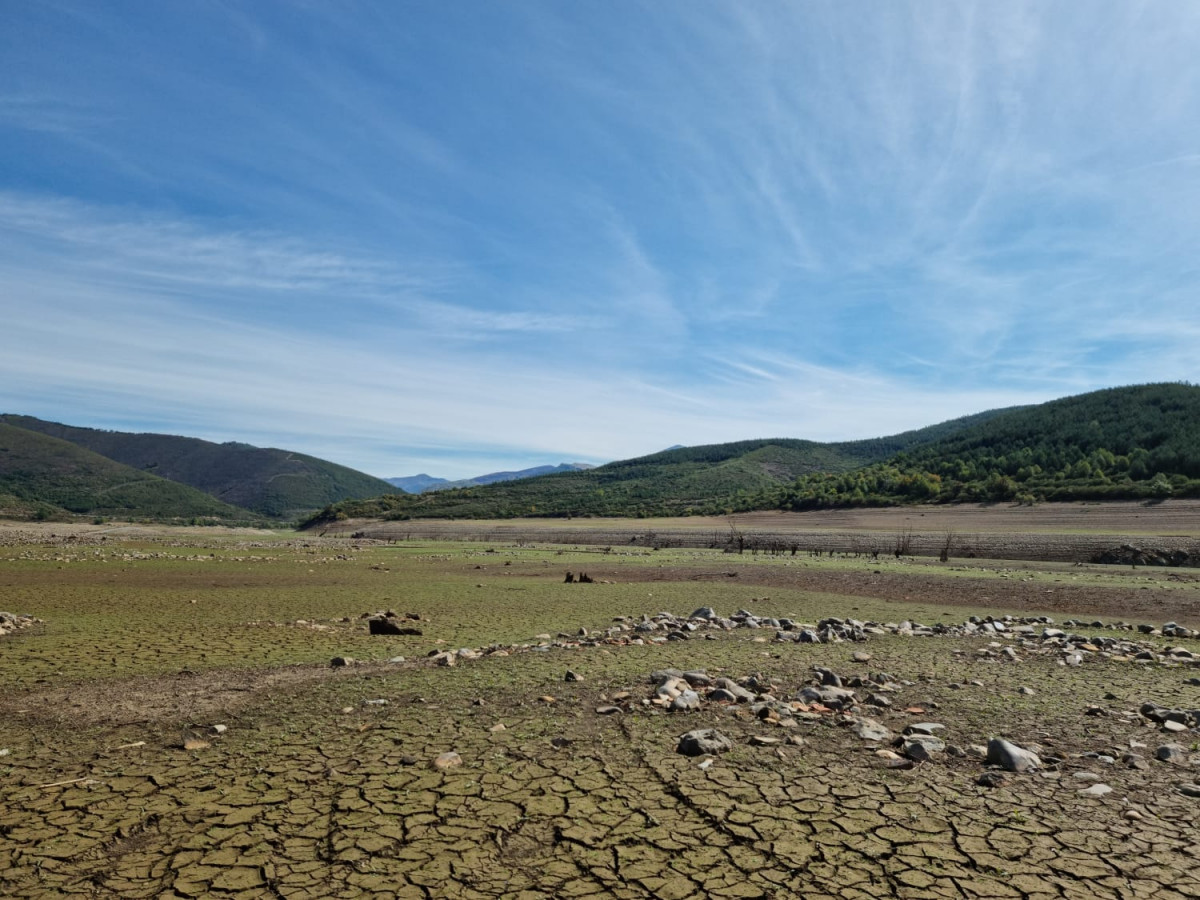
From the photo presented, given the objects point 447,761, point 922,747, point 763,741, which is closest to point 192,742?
point 447,761

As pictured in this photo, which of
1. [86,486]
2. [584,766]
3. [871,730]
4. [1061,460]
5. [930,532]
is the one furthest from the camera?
[86,486]

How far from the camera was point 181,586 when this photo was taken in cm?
2228

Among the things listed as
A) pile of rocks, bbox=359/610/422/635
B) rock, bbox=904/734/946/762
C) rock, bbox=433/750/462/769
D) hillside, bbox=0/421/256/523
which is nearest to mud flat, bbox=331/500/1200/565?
pile of rocks, bbox=359/610/422/635

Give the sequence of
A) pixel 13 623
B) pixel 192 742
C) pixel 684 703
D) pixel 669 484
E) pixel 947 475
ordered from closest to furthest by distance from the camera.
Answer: pixel 192 742 → pixel 684 703 → pixel 13 623 → pixel 947 475 → pixel 669 484

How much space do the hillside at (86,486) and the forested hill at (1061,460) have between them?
138m

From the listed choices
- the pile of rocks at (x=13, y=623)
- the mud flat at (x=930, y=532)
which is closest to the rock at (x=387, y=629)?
the pile of rocks at (x=13, y=623)

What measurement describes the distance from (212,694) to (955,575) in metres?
27.9

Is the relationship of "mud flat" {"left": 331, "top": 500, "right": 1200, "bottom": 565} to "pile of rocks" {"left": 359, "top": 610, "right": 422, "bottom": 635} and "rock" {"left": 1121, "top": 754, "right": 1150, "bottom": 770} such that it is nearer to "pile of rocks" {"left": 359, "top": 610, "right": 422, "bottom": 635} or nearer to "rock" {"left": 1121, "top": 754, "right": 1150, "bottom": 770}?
"pile of rocks" {"left": 359, "top": 610, "right": 422, "bottom": 635}

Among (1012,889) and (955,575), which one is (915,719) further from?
(955,575)

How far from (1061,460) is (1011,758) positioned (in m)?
85.1

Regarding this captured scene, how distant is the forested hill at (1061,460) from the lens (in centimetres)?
5875

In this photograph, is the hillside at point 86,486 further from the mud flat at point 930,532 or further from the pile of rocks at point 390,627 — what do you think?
the pile of rocks at point 390,627

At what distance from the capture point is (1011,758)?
18.8 ft

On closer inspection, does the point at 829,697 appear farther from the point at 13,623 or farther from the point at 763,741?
the point at 13,623
